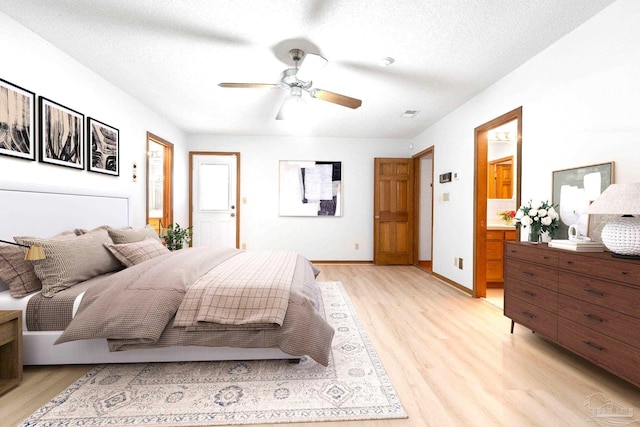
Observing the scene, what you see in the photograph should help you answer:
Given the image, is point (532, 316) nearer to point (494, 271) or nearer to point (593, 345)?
point (593, 345)

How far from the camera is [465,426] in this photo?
4.90 feet

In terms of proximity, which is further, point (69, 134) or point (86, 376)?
point (69, 134)

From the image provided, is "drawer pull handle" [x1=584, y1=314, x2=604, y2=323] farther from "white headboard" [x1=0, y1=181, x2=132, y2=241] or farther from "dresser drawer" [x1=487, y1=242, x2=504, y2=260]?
"white headboard" [x1=0, y1=181, x2=132, y2=241]

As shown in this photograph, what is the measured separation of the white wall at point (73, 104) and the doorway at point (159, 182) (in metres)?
0.15

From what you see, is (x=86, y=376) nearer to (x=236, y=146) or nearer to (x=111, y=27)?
(x=111, y=27)

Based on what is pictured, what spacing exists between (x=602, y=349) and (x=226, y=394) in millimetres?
2147

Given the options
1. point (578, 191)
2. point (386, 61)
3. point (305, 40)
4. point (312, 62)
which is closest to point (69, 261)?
point (312, 62)

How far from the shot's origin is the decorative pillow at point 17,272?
1.97m

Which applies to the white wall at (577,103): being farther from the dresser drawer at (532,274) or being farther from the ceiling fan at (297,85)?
the ceiling fan at (297,85)

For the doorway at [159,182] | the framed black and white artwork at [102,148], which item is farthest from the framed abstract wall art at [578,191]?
the doorway at [159,182]

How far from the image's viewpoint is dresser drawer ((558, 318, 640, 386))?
5.27 ft

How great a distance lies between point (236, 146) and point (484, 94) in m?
4.18

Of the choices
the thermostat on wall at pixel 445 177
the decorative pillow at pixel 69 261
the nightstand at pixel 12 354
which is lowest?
the nightstand at pixel 12 354

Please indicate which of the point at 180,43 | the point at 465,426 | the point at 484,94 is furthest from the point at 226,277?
the point at 484,94
